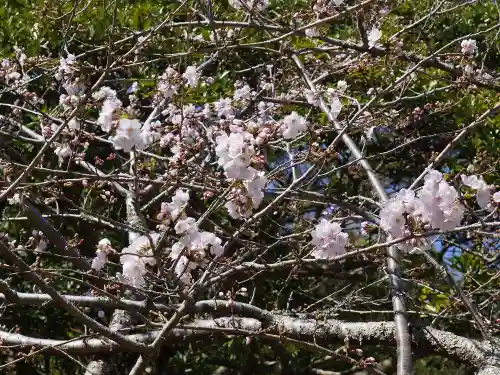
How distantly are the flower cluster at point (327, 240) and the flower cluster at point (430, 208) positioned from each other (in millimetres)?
270

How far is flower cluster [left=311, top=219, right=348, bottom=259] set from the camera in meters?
2.11

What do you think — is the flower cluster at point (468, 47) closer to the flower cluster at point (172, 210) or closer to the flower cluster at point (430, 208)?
the flower cluster at point (430, 208)

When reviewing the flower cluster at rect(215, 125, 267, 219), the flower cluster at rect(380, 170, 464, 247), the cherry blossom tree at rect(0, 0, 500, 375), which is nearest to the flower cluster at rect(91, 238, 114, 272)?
the cherry blossom tree at rect(0, 0, 500, 375)

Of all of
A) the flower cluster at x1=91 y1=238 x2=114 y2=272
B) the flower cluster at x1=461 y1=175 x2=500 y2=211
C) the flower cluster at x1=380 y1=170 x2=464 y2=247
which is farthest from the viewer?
the flower cluster at x1=91 y1=238 x2=114 y2=272

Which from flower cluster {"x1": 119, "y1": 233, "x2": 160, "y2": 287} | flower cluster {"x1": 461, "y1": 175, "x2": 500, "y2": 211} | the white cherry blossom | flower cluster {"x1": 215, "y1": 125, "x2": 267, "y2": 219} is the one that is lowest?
flower cluster {"x1": 119, "y1": 233, "x2": 160, "y2": 287}

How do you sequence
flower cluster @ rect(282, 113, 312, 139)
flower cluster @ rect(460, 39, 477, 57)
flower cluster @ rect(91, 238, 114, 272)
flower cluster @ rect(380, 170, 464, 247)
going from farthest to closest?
flower cluster @ rect(460, 39, 477, 57)
flower cluster @ rect(282, 113, 312, 139)
flower cluster @ rect(91, 238, 114, 272)
flower cluster @ rect(380, 170, 464, 247)

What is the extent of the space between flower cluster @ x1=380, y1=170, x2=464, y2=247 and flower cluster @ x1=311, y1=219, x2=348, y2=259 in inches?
10.6

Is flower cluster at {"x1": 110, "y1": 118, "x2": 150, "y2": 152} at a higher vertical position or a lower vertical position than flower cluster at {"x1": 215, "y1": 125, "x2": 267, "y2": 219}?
higher

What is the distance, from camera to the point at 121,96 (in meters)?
4.31

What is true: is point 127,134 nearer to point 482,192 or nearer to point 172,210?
point 172,210

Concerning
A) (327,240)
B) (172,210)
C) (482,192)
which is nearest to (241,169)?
(172,210)

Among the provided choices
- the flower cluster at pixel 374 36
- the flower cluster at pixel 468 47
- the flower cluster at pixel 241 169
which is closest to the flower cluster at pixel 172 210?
the flower cluster at pixel 241 169

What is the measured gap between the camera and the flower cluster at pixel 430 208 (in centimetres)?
180

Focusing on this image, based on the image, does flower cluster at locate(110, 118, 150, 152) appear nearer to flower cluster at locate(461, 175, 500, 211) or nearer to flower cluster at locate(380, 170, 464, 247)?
flower cluster at locate(380, 170, 464, 247)
